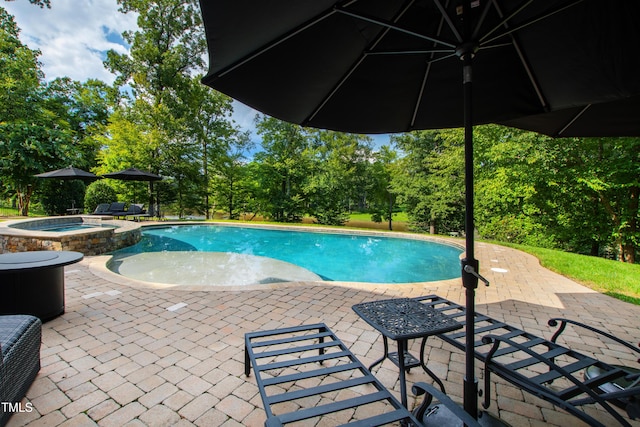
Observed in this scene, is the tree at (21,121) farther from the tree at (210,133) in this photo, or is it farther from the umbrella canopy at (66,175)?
the tree at (210,133)

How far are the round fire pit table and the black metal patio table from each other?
304 cm

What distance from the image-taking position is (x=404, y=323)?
1737 mm

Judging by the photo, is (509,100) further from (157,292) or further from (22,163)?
(22,163)

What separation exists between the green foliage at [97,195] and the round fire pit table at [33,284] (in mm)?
13700

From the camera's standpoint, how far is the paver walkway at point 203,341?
67.5 inches

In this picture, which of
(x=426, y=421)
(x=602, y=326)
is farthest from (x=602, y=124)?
(x=426, y=421)

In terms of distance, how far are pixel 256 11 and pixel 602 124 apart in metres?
3.16

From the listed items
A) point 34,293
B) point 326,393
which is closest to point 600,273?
point 326,393

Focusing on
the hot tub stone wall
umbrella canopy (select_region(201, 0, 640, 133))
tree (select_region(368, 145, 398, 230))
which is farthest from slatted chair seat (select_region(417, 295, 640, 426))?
tree (select_region(368, 145, 398, 230))

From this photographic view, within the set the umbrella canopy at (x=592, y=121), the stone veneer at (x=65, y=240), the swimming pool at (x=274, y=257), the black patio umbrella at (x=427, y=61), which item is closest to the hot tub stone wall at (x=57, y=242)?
the stone veneer at (x=65, y=240)

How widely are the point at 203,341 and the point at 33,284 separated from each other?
6.04 feet

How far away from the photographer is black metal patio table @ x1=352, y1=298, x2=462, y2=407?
160 cm

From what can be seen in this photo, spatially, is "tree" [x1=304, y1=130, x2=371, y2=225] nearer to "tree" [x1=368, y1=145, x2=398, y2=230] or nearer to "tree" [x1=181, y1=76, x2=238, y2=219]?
"tree" [x1=368, y1=145, x2=398, y2=230]

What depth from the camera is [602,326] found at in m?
3.00
